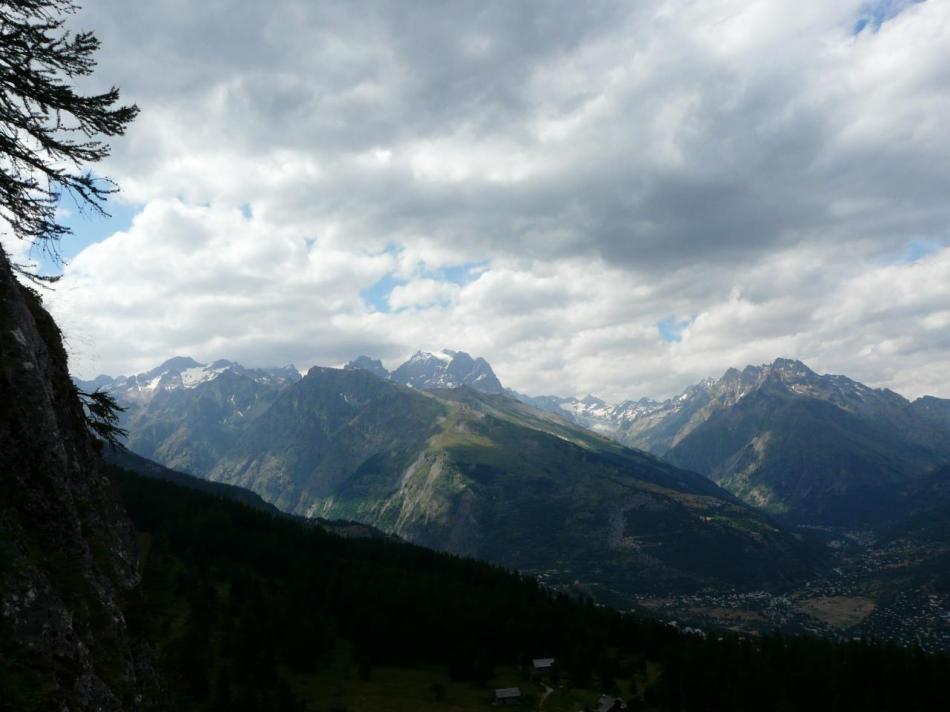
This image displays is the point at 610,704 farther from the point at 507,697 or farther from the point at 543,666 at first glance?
the point at 543,666

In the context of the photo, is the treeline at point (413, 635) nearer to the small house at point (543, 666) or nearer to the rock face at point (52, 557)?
the small house at point (543, 666)

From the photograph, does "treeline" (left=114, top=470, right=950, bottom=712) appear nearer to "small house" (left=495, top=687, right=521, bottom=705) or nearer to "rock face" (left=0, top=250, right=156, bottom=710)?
"small house" (left=495, top=687, right=521, bottom=705)

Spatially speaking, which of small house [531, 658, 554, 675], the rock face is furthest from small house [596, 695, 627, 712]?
the rock face

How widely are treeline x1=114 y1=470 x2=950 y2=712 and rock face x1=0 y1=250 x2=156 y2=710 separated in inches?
1197

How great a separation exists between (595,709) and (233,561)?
112638 mm

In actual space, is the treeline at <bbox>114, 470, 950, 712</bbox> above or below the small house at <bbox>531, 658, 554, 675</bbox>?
above

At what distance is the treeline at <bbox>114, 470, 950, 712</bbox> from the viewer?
98750 mm

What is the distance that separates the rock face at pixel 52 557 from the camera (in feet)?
50.6

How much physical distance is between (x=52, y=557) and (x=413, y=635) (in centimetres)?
13201

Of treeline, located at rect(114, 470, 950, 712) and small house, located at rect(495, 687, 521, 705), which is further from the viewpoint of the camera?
small house, located at rect(495, 687, 521, 705)

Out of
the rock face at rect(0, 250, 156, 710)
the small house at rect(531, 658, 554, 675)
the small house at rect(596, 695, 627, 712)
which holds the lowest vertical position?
the small house at rect(531, 658, 554, 675)

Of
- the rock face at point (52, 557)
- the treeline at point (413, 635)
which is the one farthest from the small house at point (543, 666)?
the rock face at point (52, 557)

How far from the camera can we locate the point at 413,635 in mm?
137875

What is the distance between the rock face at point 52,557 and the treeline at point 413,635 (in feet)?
99.7
